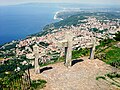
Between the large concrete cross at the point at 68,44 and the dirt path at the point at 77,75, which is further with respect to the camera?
the large concrete cross at the point at 68,44

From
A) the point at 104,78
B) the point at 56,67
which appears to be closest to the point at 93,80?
the point at 104,78

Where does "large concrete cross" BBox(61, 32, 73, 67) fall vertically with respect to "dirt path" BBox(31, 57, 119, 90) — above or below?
above

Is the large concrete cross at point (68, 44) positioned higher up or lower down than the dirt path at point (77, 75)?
higher up

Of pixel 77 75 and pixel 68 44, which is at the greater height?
pixel 68 44

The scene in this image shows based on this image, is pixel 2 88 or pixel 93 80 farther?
pixel 93 80

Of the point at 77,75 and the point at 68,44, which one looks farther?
the point at 68,44

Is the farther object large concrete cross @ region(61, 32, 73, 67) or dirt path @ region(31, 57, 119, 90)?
large concrete cross @ region(61, 32, 73, 67)

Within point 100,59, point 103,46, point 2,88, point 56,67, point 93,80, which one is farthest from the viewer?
point 103,46

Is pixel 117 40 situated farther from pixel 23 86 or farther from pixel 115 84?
pixel 23 86
